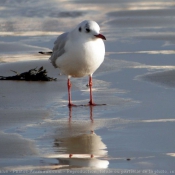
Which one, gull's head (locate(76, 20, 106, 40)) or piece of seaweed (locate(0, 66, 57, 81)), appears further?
piece of seaweed (locate(0, 66, 57, 81))

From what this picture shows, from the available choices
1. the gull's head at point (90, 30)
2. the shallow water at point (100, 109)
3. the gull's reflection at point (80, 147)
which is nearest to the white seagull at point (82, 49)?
the gull's head at point (90, 30)

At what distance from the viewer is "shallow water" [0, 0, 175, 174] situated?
668 cm

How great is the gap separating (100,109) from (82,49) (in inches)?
32.7

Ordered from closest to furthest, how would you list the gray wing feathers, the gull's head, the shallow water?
1. the shallow water
2. the gull's head
3. the gray wing feathers

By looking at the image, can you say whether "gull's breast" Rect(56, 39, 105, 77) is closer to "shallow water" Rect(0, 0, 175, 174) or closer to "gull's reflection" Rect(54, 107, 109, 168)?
"shallow water" Rect(0, 0, 175, 174)

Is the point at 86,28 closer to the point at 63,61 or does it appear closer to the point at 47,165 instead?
the point at 63,61

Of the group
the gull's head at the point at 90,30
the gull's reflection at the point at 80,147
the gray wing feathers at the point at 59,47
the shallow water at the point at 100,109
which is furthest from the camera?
the gray wing feathers at the point at 59,47

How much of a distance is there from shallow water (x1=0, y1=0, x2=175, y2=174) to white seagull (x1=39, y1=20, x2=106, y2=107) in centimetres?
44

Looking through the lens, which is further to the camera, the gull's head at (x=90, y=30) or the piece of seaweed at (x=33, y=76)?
the piece of seaweed at (x=33, y=76)

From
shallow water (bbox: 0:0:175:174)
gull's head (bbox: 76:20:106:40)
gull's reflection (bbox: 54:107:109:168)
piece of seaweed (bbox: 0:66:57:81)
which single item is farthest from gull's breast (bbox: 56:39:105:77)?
gull's reflection (bbox: 54:107:109:168)

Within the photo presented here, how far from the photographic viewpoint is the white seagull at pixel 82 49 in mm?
9320

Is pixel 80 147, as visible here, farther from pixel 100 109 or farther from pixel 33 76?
pixel 33 76

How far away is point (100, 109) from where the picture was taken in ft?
29.7

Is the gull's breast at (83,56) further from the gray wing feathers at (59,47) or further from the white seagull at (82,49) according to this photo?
the gray wing feathers at (59,47)
